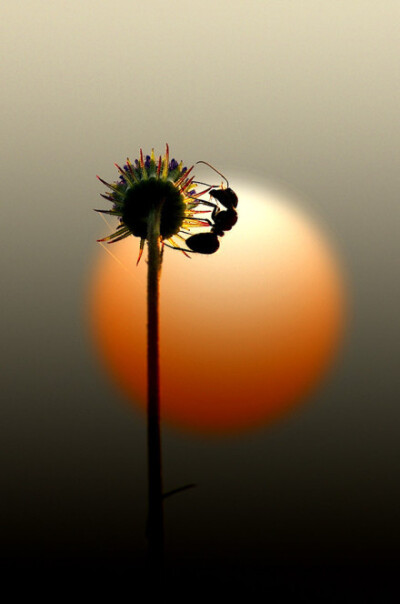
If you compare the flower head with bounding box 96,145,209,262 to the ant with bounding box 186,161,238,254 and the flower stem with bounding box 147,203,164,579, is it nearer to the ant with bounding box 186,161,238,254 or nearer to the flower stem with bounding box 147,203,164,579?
the ant with bounding box 186,161,238,254

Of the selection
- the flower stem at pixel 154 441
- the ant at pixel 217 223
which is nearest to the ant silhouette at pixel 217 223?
the ant at pixel 217 223

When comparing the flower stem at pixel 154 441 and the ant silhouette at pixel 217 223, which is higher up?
the ant silhouette at pixel 217 223

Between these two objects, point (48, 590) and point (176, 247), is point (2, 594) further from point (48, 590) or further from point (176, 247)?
point (176, 247)

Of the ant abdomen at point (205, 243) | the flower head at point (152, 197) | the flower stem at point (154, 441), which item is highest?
the flower head at point (152, 197)

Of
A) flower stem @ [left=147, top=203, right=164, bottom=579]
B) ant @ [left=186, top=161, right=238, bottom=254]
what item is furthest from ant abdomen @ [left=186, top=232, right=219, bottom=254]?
flower stem @ [left=147, top=203, right=164, bottom=579]

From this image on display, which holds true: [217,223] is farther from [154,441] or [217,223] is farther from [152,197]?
[154,441]

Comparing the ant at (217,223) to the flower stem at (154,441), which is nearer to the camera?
the flower stem at (154,441)

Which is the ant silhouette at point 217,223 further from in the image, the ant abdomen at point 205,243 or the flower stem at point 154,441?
the flower stem at point 154,441
